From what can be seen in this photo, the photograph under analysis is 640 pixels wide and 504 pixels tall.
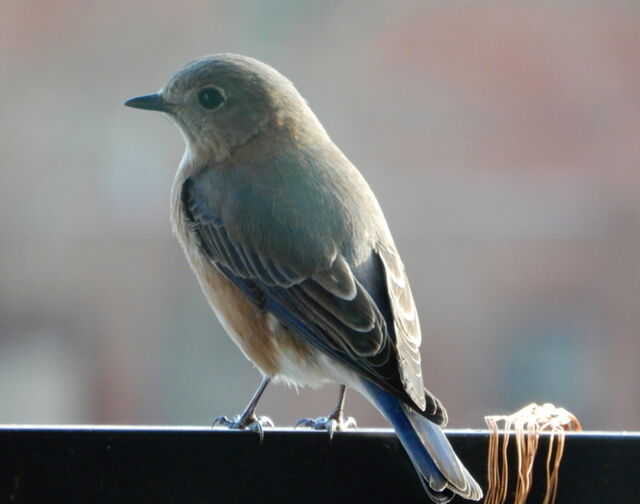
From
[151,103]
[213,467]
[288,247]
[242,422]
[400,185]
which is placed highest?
[151,103]

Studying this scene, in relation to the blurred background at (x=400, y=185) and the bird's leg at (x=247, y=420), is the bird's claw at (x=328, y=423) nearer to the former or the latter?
the bird's leg at (x=247, y=420)

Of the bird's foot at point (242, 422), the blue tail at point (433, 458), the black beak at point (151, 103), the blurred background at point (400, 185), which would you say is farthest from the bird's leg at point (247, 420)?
the blurred background at point (400, 185)

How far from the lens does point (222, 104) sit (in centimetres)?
415

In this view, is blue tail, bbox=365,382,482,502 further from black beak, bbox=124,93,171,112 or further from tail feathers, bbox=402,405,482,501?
black beak, bbox=124,93,171,112

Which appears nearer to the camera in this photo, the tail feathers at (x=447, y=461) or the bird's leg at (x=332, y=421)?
the tail feathers at (x=447, y=461)

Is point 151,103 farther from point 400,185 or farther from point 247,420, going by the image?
point 400,185

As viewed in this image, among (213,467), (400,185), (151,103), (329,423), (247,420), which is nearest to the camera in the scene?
(213,467)

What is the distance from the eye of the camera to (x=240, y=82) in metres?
4.14

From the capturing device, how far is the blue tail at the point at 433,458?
277cm

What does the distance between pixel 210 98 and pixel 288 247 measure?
0.72 metres

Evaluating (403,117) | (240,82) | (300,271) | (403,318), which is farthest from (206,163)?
(403,117)

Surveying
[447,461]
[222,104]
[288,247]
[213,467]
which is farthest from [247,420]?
[222,104]

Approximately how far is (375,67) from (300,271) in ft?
35.7

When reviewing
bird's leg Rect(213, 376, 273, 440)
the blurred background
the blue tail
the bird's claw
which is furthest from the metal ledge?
the blurred background
